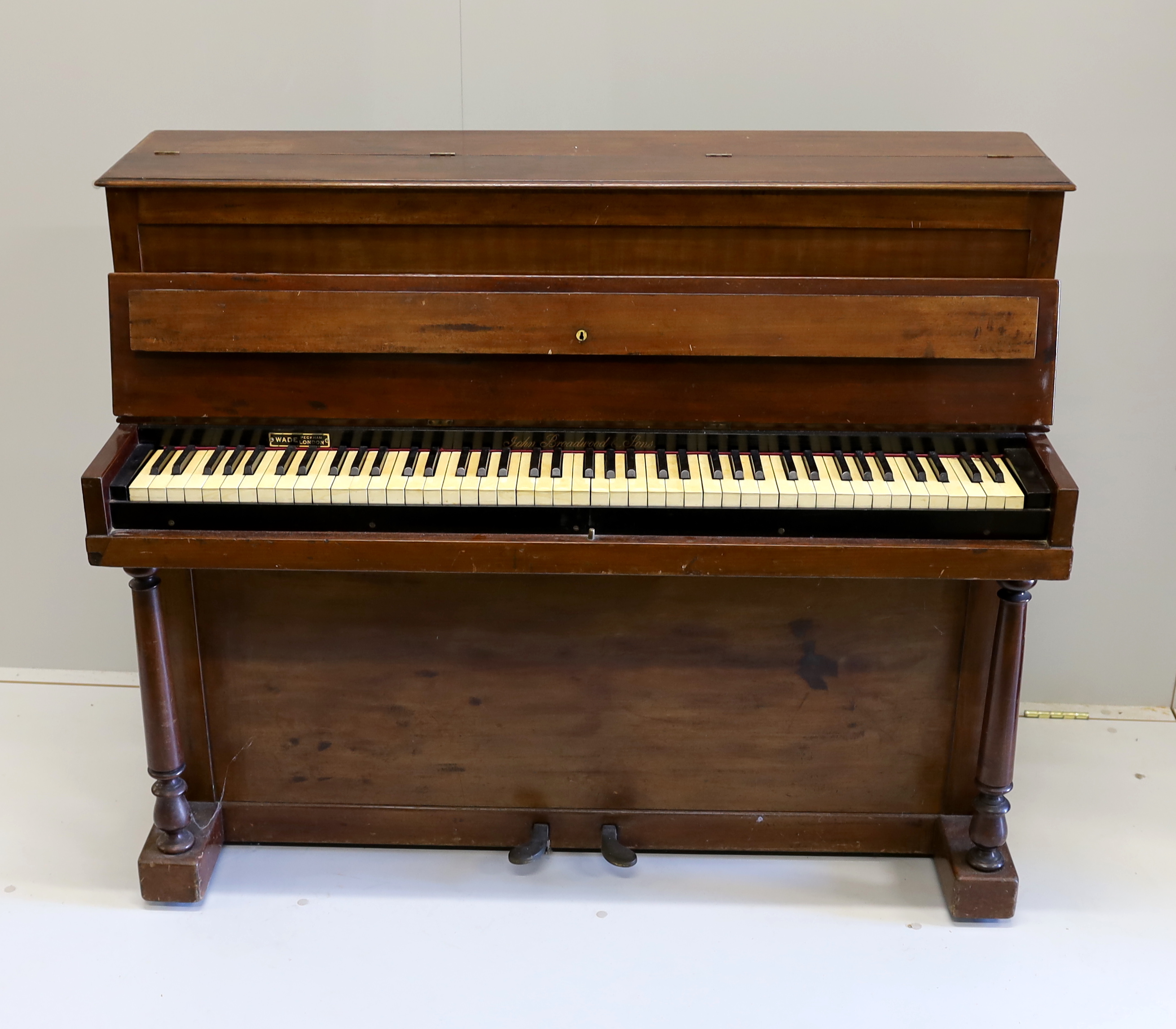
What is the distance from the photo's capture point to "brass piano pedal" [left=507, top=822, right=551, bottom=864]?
2.68 meters

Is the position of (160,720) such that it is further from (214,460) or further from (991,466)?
(991,466)

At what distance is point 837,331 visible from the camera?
92.7 inches

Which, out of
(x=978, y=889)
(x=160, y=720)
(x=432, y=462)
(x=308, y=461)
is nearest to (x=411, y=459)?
(x=432, y=462)

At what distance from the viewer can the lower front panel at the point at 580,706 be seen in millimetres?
2604

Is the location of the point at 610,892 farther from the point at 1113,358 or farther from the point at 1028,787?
the point at 1113,358

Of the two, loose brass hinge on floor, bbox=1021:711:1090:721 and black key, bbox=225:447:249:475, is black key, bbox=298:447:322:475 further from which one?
loose brass hinge on floor, bbox=1021:711:1090:721

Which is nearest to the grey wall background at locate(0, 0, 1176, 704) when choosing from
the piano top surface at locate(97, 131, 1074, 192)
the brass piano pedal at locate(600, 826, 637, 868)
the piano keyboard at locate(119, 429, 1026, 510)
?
the piano top surface at locate(97, 131, 1074, 192)

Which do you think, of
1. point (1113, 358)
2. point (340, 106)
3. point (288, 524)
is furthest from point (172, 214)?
point (1113, 358)

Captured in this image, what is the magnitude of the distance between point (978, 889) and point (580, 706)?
2.82ft

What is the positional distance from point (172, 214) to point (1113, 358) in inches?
83.6

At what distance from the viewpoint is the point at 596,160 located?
2.51 m

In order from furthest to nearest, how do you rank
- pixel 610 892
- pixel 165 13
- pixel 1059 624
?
pixel 1059 624
pixel 165 13
pixel 610 892

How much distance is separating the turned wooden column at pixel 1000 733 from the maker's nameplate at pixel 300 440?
4.15 feet

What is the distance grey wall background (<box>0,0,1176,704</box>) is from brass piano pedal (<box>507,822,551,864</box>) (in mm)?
1547
